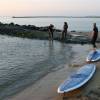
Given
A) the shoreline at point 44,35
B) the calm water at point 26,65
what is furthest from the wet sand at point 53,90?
the shoreline at point 44,35

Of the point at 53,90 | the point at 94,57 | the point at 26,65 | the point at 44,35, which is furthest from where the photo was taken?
the point at 44,35

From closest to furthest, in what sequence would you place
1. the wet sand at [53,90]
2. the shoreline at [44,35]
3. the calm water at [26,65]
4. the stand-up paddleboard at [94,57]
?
the wet sand at [53,90] → the calm water at [26,65] → the stand-up paddleboard at [94,57] → the shoreline at [44,35]

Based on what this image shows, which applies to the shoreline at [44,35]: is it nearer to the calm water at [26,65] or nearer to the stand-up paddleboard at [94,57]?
the calm water at [26,65]

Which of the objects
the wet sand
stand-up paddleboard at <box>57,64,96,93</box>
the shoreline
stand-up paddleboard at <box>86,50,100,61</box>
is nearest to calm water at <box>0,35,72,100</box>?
the wet sand

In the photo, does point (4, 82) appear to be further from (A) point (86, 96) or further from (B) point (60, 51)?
(B) point (60, 51)

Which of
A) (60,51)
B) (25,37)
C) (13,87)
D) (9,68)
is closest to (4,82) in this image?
(13,87)

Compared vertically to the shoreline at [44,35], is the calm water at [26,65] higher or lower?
higher

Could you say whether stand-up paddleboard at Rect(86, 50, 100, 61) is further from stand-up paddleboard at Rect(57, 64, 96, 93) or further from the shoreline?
the shoreline

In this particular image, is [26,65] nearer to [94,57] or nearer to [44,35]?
[94,57]

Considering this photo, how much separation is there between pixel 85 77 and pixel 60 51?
13.1 metres

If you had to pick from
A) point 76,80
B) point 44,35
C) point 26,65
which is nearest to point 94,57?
point 26,65

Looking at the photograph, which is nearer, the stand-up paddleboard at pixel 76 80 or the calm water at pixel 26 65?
the stand-up paddleboard at pixel 76 80

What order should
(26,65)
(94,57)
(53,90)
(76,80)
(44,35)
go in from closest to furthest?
1. (76,80)
2. (53,90)
3. (94,57)
4. (26,65)
5. (44,35)

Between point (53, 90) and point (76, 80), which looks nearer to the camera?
point (76, 80)
